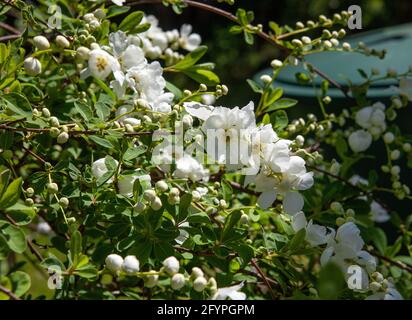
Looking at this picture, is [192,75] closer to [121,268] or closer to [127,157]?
[127,157]

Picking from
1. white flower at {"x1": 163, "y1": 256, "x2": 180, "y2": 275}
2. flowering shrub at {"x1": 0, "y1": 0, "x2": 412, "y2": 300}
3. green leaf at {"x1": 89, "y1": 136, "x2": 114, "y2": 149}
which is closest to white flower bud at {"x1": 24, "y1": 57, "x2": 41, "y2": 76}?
flowering shrub at {"x1": 0, "y1": 0, "x2": 412, "y2": 300}

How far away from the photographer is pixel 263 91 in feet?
4.05

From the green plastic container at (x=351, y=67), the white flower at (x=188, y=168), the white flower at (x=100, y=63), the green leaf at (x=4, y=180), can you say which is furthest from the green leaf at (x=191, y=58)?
the green plastic container at (x=351, y=67)

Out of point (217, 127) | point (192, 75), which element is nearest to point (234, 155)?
point (217, 127)

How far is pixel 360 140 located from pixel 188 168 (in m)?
0.59

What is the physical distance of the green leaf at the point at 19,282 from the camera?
99 centimetres

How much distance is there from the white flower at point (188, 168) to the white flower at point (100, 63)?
0.19 meters

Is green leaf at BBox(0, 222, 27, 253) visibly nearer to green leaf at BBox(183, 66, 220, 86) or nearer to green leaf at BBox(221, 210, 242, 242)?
green leaf at BBox(221, 210, 242, 242)

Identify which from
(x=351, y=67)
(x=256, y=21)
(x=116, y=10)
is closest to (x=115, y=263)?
(x=116, y=10)

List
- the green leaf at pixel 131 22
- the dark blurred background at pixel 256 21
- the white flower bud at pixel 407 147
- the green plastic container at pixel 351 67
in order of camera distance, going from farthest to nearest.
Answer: the dark blurred background at pixel 256 21, the green plastic container at pixel 351 67, the white flower bud at pixel 407 147, the green leaf at pixel 131 22

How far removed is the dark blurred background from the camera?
7.00 meters

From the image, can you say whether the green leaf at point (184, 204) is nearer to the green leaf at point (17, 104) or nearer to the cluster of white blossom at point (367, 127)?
the green leaf at point (17, 104)

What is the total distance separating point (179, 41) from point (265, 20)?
6.60 metres

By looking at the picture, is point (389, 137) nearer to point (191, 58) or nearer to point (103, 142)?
point (191, 58)
